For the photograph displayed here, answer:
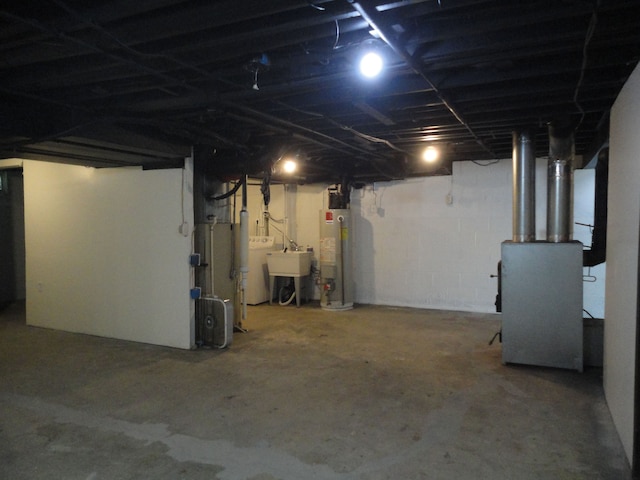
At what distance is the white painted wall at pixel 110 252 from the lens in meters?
4.63

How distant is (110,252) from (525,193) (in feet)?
14.4

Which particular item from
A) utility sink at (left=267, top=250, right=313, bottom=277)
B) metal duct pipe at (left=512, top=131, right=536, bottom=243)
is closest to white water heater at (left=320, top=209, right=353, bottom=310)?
utility sink at (left=267, top=250, right=313, bottom=277)

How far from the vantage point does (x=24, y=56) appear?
244cm

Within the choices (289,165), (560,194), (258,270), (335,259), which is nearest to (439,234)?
(335,259)

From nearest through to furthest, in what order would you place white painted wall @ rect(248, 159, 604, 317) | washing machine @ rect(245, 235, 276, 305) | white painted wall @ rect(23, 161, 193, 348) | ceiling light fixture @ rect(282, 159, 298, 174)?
white painted wall @ rect(23, 161, 193, 348), ceiling light fixture @ rect(282, 159, 298, 174), white painted wall @ rect(248, 159, 604, 317), washing machine @ rect(245, 235, 276, 305)

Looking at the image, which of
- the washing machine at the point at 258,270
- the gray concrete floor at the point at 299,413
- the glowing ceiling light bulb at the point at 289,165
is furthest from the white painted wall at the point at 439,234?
the gray concrete floor at the point at 299,413

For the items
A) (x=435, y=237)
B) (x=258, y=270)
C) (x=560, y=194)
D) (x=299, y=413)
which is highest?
(x=560, y=194)

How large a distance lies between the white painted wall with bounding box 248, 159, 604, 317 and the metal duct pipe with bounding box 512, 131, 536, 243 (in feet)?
6.11

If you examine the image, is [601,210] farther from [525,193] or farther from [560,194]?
[525,193]

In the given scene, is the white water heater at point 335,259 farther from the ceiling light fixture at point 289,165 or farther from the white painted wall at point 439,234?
the ceiling light fixture at point 289,165

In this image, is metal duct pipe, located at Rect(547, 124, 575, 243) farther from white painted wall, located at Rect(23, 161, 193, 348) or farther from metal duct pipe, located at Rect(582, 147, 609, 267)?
white painted wall, located at Rect(23, 161, 193, 348)

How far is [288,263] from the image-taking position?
688 centimetres

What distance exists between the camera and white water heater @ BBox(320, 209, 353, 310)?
6.59 m

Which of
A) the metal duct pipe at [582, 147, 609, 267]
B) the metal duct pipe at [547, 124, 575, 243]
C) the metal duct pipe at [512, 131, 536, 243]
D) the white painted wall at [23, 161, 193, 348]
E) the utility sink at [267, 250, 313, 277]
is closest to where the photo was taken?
the metal duct pipe at [582, 147, 609, 267]
